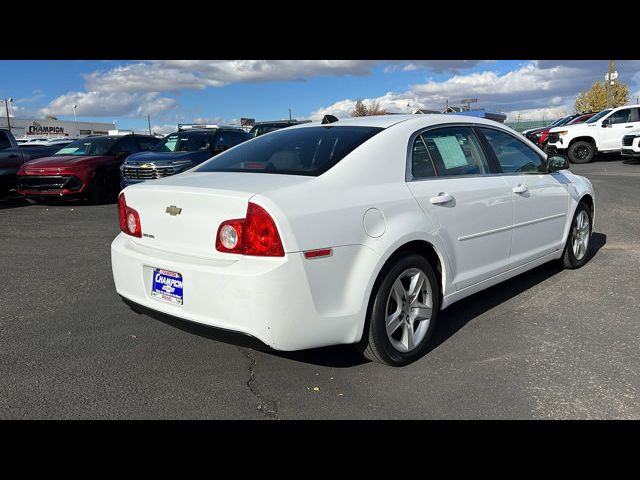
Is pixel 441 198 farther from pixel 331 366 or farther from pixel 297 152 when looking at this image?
pixel 331 366

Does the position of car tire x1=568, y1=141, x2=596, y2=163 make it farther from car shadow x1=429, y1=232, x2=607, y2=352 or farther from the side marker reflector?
the side marker reflector

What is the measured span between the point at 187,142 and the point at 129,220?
8592 millimetres

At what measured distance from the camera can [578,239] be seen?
5.62 m

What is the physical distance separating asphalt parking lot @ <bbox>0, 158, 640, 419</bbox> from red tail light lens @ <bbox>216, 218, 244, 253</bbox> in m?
0.49

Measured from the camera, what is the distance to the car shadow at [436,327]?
2.91m

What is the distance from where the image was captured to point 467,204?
150 inches
